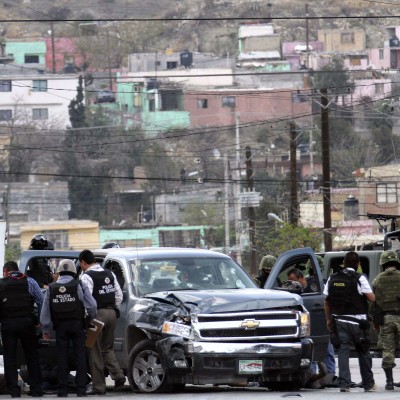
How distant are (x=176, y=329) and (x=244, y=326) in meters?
0.77

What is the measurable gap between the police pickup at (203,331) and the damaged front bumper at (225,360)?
1 cm

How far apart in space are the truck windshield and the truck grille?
1.25 m

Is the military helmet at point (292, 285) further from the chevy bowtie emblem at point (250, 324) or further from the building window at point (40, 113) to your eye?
the building window at point (40, 113)

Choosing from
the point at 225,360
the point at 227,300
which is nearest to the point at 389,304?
the point at 227,300

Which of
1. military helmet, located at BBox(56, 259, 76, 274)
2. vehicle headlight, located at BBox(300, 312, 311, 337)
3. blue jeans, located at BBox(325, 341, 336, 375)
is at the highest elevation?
military helmet, located at BBox(56, 259, 76, 274)

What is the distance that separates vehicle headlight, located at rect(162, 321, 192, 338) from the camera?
1881 cm

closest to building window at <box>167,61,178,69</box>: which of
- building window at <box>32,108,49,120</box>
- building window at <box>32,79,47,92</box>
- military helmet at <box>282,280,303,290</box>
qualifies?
building window at <box>32,79,47,92</box>

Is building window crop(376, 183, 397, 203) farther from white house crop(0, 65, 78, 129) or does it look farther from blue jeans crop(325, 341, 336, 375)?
white house crop(0, 65, 78, 129)

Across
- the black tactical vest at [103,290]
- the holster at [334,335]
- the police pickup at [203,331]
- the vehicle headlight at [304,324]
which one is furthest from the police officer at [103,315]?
the holster at [334,335]

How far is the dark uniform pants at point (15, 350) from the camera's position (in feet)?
64.1

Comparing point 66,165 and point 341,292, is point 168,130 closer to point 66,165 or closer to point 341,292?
Answer: point 66,165

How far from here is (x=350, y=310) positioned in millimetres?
19812

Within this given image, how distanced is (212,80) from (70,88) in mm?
16756

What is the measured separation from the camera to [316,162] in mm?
129125
